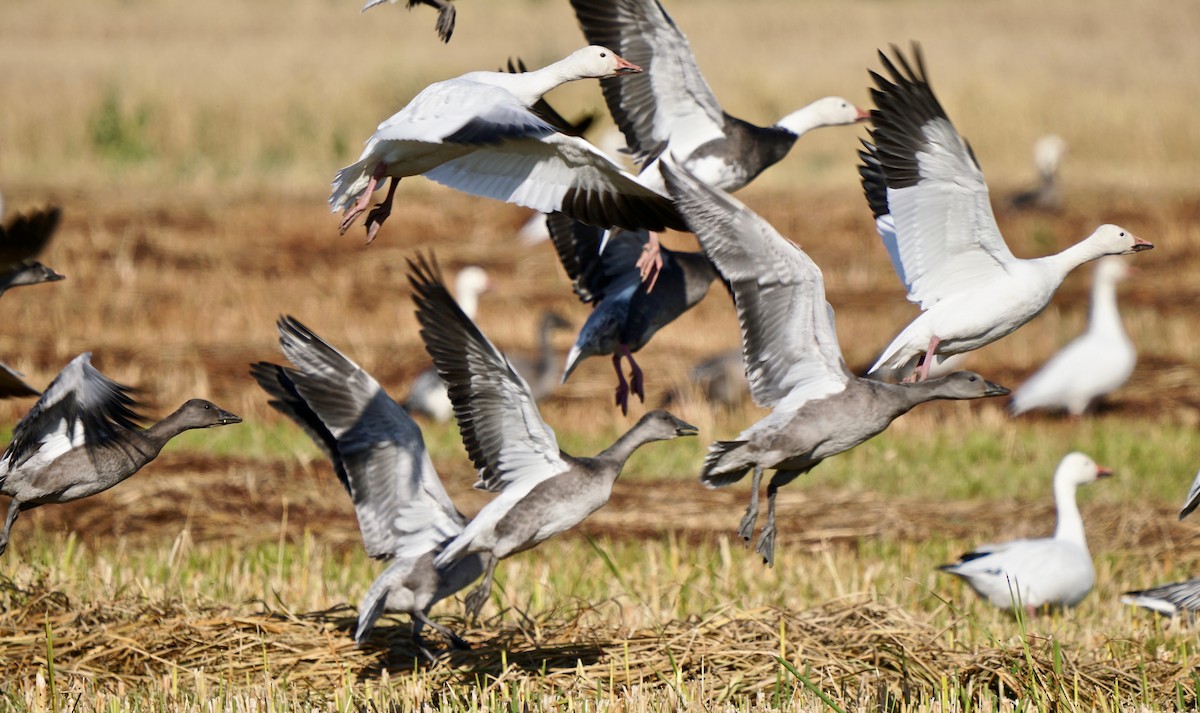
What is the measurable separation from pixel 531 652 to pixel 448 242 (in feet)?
45.6

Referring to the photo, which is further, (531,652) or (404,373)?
(404,373)

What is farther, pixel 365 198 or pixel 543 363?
pixel 543 363

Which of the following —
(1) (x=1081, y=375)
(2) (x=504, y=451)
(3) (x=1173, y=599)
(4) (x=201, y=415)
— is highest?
(1) (x=1081, y=375)

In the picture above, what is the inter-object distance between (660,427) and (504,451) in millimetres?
619

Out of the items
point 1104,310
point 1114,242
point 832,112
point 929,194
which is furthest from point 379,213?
point 1104,310

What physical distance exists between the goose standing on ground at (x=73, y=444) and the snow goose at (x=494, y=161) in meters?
1.07

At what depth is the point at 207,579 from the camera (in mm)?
7422

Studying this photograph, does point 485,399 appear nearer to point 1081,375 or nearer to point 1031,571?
point 1031,571

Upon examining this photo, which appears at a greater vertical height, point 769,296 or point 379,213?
point 379,213

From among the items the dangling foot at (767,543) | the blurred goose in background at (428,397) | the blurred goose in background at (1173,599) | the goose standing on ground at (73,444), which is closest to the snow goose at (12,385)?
the goose standing on ground at (73,444)

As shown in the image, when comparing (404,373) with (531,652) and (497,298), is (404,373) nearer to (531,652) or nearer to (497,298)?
(497,298)

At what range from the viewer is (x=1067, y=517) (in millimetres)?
8562

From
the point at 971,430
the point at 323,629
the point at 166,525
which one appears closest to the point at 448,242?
the point at 971,430

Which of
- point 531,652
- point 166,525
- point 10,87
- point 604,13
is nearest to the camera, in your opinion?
point 531,652
